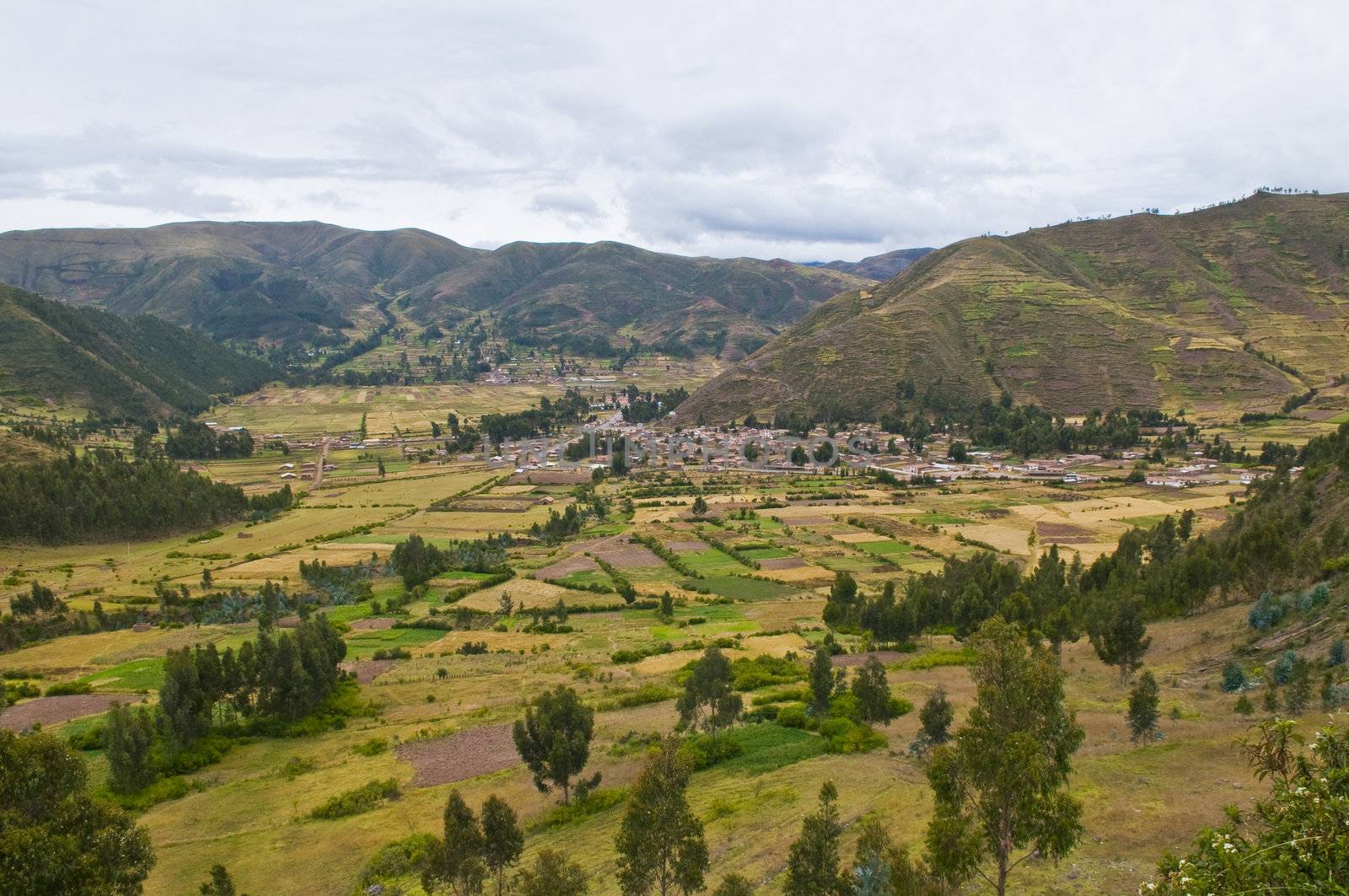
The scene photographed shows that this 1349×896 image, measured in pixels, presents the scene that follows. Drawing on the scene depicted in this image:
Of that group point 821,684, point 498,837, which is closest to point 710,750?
point 821,684

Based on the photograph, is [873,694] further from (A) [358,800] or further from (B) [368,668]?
(B) [368,668]

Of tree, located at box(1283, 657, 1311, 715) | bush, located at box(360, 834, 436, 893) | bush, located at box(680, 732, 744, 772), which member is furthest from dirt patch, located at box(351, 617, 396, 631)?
tree, located at box(1283, 657, 1311, 715)

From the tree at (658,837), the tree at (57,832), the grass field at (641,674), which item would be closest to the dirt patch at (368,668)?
the grass field at (641,674)

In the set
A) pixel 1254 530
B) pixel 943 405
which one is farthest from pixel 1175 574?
pixel 943 405

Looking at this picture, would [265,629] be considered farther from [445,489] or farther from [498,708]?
[445,489]

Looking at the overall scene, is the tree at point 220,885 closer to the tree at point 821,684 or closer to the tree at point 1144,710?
the tree at point 821,684

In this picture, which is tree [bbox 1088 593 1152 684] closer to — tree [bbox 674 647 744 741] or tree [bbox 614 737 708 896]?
tree [bbox 674 647 744 741]
